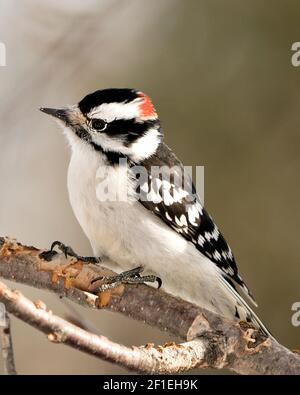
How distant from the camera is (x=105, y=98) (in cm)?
377

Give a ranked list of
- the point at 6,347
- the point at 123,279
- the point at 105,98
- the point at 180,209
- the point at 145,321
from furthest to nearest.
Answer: the point at 180,209 < the point at 105,98 < the point at 123,279 < the point at 145,321 < the point at 6,347

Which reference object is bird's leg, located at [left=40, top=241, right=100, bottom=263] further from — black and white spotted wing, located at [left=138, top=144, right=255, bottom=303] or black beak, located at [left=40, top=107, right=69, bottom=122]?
black beak, located at [left=40, top=107, right=69, bottom=122]

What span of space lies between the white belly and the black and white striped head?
0.10 meters

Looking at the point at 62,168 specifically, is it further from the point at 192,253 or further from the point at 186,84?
the point at 192,253

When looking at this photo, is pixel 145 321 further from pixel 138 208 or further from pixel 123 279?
pixel 138 208

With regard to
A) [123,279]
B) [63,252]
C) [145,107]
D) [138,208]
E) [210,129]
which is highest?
[210,129]

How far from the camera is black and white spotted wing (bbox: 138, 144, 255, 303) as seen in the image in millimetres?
3779

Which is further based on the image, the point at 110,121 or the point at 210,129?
the point at 210,129

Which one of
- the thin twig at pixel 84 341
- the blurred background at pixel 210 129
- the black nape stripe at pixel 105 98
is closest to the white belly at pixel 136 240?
the black nape stripe at pixel 105 98

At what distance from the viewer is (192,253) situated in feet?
12.6

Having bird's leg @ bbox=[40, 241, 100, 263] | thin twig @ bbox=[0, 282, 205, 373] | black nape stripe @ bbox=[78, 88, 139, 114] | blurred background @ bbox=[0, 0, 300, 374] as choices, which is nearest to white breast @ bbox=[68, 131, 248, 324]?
bird's leg @ bbox=[40, 241, 100, 263]

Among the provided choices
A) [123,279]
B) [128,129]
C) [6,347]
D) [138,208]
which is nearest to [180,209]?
[138,208]

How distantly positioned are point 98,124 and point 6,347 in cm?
171
